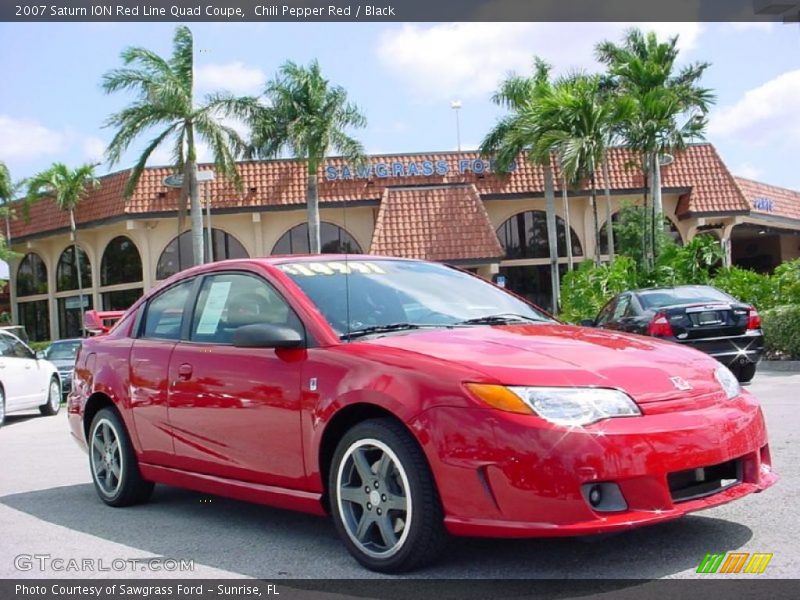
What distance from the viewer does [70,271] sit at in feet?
121

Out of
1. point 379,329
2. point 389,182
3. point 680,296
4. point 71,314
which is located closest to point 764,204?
point 389,182

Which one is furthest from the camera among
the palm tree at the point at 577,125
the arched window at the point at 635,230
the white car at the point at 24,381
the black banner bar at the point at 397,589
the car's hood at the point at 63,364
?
the arched window at the point at 635,230

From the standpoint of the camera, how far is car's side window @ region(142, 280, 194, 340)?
249 inches

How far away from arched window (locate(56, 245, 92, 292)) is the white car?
64.6ft

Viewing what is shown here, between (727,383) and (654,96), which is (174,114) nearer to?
(654,96)

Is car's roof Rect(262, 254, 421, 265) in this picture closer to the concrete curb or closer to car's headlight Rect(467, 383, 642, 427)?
car's headlight Rect(467, 383, 642, 427)

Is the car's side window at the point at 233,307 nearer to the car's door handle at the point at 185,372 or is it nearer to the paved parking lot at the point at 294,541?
the car's door handle at the point at 185,372

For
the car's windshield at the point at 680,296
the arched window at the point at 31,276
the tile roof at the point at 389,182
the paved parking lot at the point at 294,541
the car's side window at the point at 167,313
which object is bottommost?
the paved parking lot at the point at 294,541

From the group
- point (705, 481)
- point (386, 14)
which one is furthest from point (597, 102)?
point (705, 481)

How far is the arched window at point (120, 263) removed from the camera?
1331 inches

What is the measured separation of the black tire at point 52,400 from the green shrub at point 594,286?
11.4m

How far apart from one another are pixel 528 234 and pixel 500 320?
29114mm

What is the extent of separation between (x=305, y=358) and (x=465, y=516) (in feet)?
4.18

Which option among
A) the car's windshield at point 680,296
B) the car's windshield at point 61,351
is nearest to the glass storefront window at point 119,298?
the car's windshield at point 61,351
